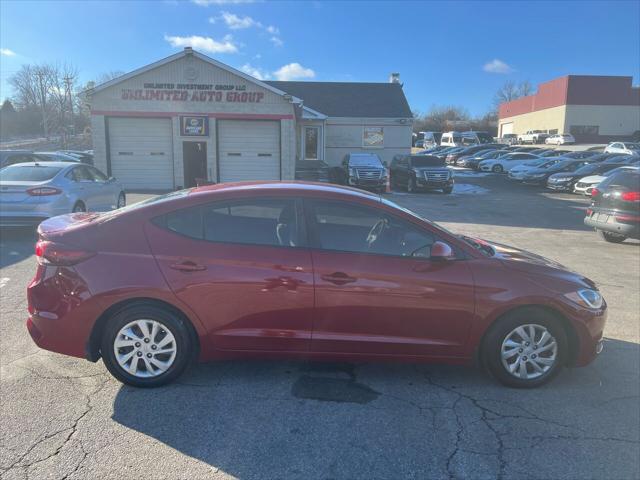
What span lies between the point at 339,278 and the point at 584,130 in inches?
2697

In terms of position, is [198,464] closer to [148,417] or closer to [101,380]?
[148,417]

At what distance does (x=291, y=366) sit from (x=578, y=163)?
87.1ft

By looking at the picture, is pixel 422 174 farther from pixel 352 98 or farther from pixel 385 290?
pixel 385 290

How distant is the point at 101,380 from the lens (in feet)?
12.4

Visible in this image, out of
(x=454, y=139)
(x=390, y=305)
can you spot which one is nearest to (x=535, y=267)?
(x=390, y=305)

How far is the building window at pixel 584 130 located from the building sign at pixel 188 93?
180 ft

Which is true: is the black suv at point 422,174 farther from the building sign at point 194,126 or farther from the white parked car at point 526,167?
the building sign at point 194,126

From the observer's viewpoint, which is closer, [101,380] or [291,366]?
[101,380]

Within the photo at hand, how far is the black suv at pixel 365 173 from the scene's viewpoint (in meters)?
21.2

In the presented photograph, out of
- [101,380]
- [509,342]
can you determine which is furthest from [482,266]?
[101,380]

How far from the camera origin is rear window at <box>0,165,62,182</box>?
9039 millimetres

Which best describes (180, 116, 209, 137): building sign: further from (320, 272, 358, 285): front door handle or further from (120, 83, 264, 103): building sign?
(320, 272, 358, 285): front door handle

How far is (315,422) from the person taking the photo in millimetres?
3266

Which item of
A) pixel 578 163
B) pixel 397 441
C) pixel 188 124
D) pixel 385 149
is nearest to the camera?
pixel 397 441
